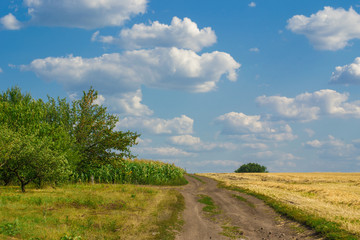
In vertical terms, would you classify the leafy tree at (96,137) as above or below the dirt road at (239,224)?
above

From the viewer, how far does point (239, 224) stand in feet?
64.1

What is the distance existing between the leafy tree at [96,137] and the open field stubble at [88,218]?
58.4 feet

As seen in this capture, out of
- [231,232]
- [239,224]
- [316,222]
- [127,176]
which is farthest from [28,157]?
[316,222]

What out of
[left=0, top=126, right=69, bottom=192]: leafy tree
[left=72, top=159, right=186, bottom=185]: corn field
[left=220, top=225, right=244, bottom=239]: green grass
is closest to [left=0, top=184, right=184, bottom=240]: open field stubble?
[left=220, top=225, right=244, bottom=239]: green grass

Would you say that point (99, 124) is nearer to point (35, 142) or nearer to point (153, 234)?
point (35, 142)

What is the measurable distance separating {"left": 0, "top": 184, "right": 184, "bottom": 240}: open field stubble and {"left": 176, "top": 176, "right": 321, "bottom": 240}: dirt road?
115 centimetres

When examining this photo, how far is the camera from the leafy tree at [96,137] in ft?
144

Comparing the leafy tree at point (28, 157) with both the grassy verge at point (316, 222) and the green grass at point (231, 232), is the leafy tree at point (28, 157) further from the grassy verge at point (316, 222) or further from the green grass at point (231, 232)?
the grassy verge at point (316, 222)

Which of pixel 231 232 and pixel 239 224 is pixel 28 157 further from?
pixel 231 232

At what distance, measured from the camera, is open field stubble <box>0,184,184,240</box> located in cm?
1528

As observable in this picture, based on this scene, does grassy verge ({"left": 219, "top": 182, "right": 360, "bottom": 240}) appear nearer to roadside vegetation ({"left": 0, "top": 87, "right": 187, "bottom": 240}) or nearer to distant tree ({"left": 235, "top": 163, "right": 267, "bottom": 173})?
roadside vegetation ({"left": 0, "top": 87, "right": 187, "bottom": 240})

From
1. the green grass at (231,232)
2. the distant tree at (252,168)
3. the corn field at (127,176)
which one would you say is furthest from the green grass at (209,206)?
the distant tree at (252,168)

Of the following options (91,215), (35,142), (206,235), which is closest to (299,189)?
(206,235)

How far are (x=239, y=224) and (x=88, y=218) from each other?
375 inches
